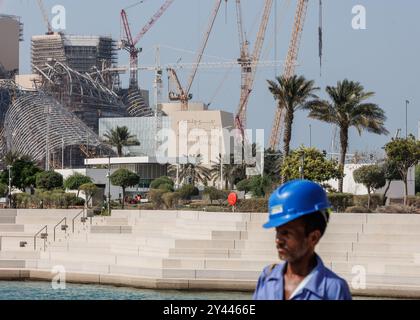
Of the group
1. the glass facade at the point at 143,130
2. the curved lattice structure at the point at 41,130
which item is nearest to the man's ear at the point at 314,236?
the curved lattice structure at the point at 41,130

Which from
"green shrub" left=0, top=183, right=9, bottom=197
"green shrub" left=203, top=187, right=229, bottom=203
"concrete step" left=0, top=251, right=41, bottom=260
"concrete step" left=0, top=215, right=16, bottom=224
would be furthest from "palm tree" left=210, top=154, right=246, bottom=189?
"concrete step" left=0, top=251, right=41, bottom=260

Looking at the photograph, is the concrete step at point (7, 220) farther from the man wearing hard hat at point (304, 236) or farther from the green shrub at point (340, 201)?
the man wearing hard hat at point (304, 236)

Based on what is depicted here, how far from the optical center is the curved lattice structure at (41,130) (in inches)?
6654

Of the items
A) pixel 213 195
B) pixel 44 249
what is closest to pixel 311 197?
pixel 44 249

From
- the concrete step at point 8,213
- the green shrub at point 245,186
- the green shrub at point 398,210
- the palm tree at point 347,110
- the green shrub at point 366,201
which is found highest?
the palm tree at point 347,110

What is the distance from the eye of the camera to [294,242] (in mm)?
4992

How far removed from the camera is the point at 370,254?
33.1 m

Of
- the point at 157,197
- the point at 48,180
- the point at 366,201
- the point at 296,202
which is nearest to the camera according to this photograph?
the point at 296,202

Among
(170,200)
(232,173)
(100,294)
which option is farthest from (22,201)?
(232,173)

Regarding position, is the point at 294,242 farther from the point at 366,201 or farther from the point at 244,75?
the point at 244,75

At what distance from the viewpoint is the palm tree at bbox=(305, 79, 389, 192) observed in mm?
59969

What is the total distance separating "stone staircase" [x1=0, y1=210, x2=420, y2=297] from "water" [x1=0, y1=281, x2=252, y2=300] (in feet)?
2.45

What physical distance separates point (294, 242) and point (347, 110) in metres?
55.7

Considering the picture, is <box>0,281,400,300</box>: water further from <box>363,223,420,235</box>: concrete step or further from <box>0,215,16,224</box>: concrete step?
<box>0,215,16,224</box>: concrete step
